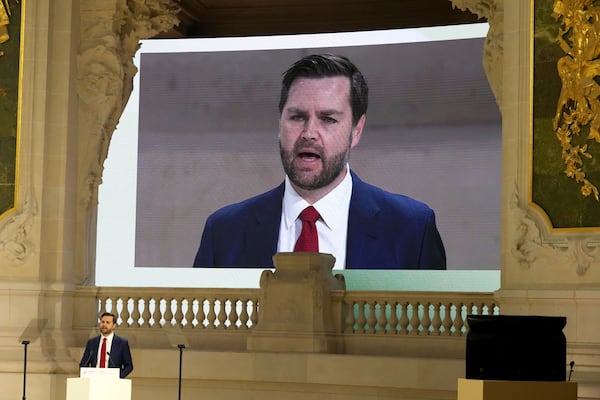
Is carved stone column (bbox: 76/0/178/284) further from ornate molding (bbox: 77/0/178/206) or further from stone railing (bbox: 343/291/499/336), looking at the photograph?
stone railing (bbox: 343/291/499/336)

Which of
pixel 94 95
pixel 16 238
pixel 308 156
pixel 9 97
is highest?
pixel 94 95

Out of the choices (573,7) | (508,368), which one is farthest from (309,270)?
(508,368)

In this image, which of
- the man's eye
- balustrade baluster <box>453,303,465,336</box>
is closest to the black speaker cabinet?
balustrade baluster <box>453,303,465,336</box>

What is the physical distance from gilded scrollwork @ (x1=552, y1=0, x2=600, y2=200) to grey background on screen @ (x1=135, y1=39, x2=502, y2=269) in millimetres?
5319

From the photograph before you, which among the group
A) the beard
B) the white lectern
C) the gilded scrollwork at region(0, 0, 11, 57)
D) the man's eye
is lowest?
the white lectern

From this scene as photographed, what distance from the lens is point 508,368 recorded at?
7.43m

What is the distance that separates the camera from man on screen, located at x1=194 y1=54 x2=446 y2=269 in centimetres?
2145

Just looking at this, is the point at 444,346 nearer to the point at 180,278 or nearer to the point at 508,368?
the point at 180,278

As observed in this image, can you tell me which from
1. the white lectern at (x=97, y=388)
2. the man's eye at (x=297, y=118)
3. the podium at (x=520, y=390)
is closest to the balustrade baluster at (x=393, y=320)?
the man's eye at (x=297, y=118)

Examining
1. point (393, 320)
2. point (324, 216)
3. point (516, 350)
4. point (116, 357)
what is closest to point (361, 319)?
point (393, 320)

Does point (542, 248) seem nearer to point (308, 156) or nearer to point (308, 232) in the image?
point (308, 232)

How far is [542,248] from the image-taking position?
15.3 metres

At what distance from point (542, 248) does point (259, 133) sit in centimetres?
787

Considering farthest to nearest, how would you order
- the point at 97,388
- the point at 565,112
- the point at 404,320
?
the point at 404,320 < the point at 565,112 < the point at 97,388
